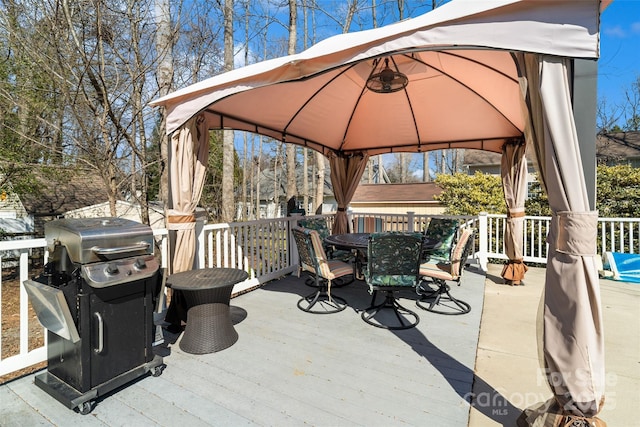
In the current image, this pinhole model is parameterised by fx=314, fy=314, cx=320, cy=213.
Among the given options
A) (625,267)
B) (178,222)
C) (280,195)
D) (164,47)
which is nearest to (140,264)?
(178,222)

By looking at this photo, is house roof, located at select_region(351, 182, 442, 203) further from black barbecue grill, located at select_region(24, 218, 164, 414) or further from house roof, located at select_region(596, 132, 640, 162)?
black barbecue grill, located at select_region(24, 218, 164, 414)

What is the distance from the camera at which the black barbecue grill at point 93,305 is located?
1.93m

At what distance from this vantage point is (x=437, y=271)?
3.64 metres

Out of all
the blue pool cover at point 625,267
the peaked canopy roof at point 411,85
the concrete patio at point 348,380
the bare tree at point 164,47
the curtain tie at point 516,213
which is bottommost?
the concrete patio at point 348,380

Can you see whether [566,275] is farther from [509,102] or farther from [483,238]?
[483,238]

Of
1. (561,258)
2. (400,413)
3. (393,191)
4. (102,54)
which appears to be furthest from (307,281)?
(393,191)

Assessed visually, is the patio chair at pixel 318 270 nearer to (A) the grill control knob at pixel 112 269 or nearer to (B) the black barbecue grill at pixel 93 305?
(B) the black barbecue grill at pixel 93 305

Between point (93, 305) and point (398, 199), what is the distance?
14142 mm

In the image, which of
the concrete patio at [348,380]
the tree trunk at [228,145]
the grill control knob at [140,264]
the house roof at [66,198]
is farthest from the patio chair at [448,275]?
the house roof at [66,198]

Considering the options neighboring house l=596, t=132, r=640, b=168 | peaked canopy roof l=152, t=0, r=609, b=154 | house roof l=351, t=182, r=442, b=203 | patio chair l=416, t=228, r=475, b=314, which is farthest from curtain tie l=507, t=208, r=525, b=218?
neighboring house l=596, t=132, r=640, b=168

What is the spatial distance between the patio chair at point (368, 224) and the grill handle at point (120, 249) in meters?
4.36

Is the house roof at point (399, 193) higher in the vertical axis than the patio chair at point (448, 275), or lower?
higher

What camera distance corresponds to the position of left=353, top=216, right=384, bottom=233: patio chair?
6.28 metres

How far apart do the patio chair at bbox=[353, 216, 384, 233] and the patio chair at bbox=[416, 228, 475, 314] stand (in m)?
2.05
